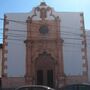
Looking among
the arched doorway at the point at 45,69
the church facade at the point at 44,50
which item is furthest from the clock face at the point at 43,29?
the arched doorway at the point at 45,69

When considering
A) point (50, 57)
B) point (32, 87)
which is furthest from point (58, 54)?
point (32, 87)

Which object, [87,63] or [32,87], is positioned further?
[87,63]

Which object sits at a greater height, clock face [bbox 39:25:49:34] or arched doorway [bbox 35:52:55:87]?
clock face [bbox 39:25:49:34]

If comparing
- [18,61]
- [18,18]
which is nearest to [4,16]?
[18,18]

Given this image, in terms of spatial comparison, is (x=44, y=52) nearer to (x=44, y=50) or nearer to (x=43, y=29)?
(x=44, y=50)

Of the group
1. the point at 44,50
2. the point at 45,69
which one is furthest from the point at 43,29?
the point at 45,69

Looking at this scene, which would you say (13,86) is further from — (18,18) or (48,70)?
(18,18)

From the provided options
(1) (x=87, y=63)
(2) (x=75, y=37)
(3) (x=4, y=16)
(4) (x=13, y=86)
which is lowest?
(4) (x=13, y=86)

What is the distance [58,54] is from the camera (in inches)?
1235

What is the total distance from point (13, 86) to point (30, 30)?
5520mm

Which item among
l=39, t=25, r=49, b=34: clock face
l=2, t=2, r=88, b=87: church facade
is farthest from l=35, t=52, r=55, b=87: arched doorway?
l=39, t=25, r=49, b=34: clock face

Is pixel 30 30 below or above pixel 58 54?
above

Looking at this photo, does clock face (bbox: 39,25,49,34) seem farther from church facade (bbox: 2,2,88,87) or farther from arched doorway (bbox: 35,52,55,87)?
arched doorway (bbox: 35,52,55,87)

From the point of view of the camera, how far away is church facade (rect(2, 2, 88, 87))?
31.1 meters
